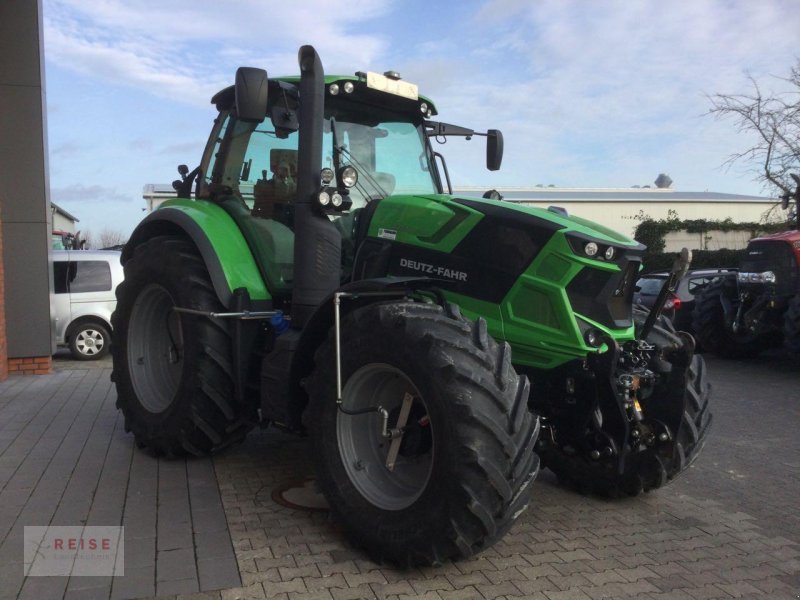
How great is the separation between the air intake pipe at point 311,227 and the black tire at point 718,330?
9177 mm

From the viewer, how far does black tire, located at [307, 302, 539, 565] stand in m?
3.34

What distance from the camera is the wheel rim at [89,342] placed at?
1269cm

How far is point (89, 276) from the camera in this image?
13.0 meters

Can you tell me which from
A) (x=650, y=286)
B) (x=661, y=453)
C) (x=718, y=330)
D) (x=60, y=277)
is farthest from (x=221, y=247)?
(x=650, y=286)

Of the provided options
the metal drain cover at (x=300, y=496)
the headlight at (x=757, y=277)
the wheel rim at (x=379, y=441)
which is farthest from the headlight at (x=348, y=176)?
the headlight at (x=757, y=277)

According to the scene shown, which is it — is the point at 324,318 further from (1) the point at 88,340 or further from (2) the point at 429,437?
(1) the point at 88,340

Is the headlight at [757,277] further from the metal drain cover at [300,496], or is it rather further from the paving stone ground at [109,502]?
the paving stone ground at [109,502]

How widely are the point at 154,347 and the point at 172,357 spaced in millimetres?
294

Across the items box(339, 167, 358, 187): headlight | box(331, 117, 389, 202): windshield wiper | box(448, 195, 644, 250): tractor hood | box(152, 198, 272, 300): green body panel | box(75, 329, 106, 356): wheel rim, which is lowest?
box(75, 329, 106, 356): wheel rim

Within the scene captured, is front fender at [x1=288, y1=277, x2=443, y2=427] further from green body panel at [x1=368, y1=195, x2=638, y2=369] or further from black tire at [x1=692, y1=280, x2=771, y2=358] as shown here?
black tire at [x1=692, y1=280, x2=771, y2=358]

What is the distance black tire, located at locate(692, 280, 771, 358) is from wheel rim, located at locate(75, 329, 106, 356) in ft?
32.9

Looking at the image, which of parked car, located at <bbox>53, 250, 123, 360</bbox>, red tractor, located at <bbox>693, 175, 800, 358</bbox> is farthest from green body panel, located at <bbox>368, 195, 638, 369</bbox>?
parked car, located at <bbox>53, 250, 123, 360</bbox>

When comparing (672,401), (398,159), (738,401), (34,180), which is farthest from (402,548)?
(34,180)

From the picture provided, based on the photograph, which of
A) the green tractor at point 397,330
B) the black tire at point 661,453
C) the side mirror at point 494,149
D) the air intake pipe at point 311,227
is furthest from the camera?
the side mirror at point 494,149
